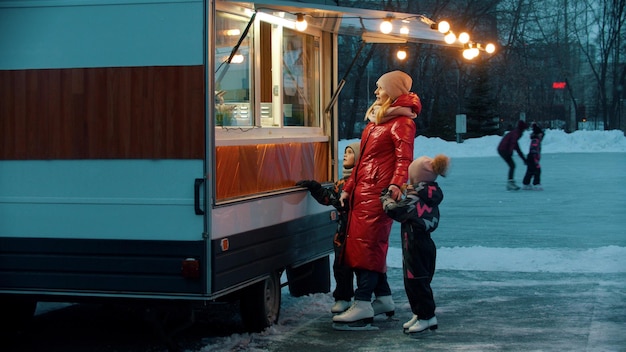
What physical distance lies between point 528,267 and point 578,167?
1915cm

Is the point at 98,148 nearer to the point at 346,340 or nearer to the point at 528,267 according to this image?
the point at 346,340

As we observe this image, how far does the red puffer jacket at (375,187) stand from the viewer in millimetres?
7551

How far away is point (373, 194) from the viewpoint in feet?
24.8

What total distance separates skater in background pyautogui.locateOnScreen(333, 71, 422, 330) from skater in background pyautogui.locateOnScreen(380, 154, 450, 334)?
0.21m

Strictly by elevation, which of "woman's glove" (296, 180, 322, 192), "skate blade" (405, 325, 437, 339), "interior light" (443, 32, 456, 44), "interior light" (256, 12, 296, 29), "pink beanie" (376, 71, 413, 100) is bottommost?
"skate blade" (405, 325, 437, 339)

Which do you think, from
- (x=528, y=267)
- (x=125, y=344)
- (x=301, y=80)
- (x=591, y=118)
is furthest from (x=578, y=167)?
(x=591, y=118)

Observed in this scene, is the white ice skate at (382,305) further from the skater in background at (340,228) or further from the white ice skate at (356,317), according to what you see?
the white ice skate at (356,317)

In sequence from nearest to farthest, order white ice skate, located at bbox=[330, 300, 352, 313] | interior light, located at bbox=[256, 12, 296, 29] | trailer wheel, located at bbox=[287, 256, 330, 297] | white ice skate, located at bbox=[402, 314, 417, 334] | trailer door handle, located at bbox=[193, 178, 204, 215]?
trailer door handle, located at bbox=[193, 178, 204, 215] < white ice skate, located at bbox=[402, 314, 417, 334] < interior light, located at bbox=[256, 12, 296, 29] < white ice skate, located at bbox=[330, 300, 352, 313] < trailer wheel, located at bbox=[287, 256, 330, 297]

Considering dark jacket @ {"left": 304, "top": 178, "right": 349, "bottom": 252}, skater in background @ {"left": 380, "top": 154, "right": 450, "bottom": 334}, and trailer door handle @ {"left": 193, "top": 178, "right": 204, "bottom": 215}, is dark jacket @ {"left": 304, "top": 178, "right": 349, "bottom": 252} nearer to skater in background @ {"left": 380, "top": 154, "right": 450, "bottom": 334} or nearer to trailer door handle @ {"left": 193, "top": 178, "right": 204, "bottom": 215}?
skater in background @ {"left": 380, "top": 154, "right": 450, "bottom": 334}

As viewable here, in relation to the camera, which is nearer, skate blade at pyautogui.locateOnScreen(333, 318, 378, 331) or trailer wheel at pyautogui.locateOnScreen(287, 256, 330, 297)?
skate blade at pyautogui.locateOnScreen(333, 318, 378, 331)

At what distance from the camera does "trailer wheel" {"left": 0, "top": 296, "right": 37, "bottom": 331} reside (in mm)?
7596

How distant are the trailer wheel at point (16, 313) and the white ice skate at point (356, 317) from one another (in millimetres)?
2341

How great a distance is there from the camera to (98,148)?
660 centimetres

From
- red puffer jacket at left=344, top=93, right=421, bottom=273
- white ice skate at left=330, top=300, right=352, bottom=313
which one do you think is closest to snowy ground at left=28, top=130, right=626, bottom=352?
white ice skate at left=330, top=300, right=352, bottom=313
